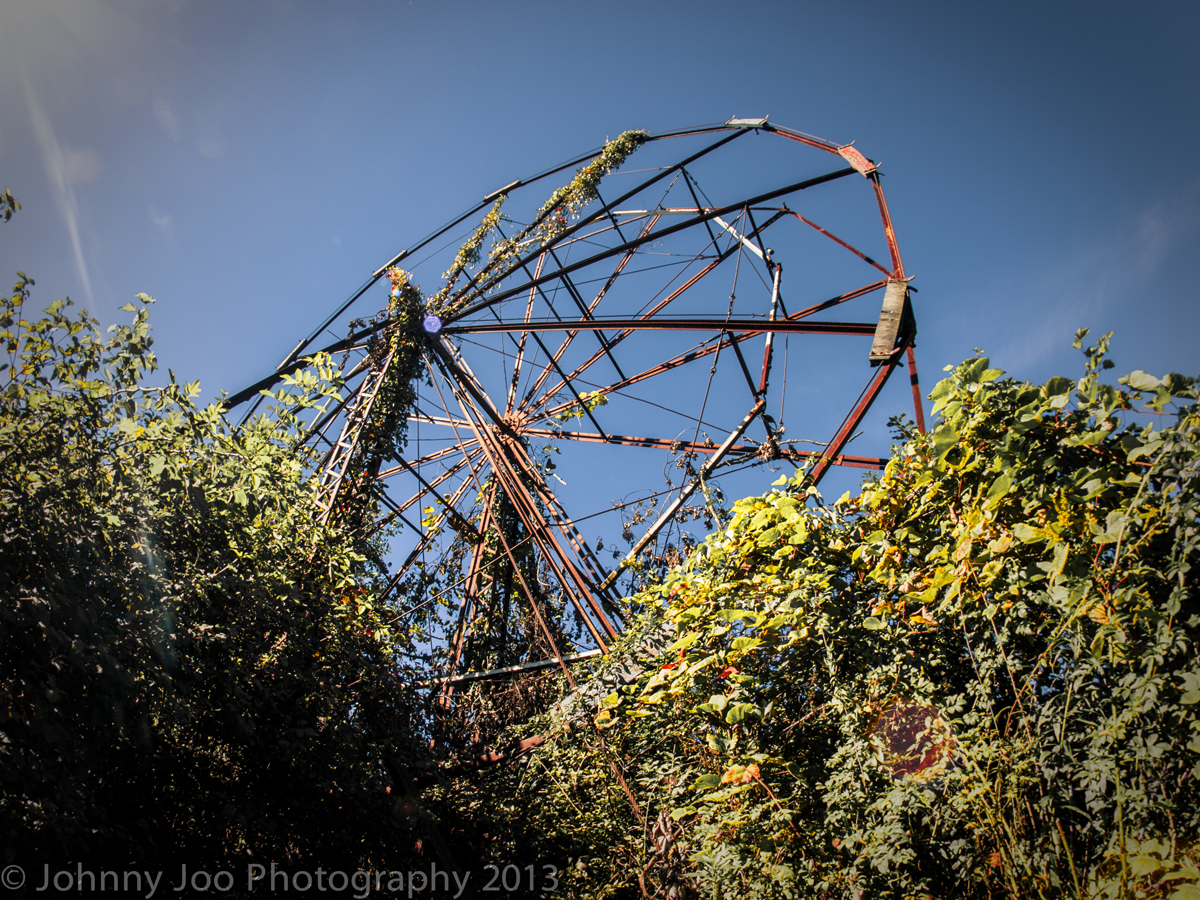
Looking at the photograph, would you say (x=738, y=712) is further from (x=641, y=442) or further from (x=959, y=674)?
(x=641, y=442)

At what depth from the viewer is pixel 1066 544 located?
2109mm

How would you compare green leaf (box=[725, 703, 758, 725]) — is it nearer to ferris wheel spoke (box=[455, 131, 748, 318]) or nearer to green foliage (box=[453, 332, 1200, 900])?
green foliage (box=[453, 332, 1200, 900])

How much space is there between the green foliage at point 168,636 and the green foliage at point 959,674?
81.4 inches

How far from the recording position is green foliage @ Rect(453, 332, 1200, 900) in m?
1.84

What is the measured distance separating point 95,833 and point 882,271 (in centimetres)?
605

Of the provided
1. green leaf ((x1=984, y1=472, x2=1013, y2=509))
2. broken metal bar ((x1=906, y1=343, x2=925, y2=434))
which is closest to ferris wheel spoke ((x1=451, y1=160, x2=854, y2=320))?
broken metal bar ((x1=906, y1=343, x2=925, y2=434))

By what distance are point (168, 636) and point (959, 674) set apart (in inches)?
149

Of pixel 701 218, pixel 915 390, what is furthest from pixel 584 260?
pixel 915 390

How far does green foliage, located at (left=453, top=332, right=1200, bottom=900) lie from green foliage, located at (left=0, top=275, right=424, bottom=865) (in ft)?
6.79

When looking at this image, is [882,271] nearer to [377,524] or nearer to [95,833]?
[377,524]

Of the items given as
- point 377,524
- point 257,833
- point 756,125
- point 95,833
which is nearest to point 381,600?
point 377,524

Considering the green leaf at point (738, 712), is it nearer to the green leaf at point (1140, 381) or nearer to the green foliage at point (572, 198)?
the green leaf at point (1140, 381)

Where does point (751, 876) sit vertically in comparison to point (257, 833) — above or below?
below

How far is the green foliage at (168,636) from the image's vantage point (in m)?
2.64
